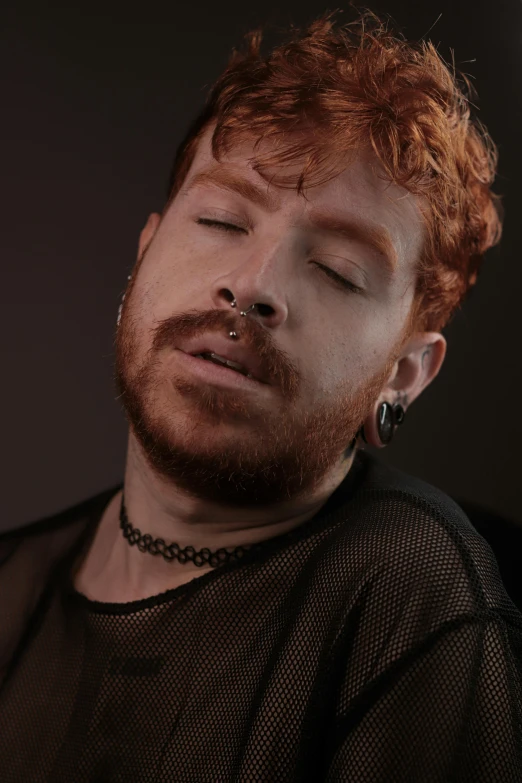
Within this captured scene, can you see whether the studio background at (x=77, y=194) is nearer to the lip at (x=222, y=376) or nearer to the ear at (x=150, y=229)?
the ear at (x=150, y=229)

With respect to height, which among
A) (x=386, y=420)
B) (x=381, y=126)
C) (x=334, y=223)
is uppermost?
(x=381, y=126)

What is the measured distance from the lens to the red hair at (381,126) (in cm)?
110

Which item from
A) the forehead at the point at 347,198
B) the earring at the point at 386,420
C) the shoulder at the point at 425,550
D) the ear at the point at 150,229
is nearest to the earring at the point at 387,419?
the earring at the point at 386,420

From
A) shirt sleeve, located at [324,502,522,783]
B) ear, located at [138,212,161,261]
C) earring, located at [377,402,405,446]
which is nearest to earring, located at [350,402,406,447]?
earring, located at [377,402,405,446]

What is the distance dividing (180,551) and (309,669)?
255mm

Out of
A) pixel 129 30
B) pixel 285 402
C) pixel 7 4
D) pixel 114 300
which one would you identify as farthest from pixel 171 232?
pixel 7 4

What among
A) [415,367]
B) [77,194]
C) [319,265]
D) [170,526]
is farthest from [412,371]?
[77,194]

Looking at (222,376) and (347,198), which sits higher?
(347,198)

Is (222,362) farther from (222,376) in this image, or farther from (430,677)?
(430,677)

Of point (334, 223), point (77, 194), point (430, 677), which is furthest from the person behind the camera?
point (77, 194)

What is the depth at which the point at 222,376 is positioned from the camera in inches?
39.8

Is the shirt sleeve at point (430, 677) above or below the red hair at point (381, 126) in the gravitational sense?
below

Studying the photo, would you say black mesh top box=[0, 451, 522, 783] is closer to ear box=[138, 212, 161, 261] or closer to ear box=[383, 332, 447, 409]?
ear box=[383, 332, 447, 409]

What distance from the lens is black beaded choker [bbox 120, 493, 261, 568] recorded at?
3.69ft
